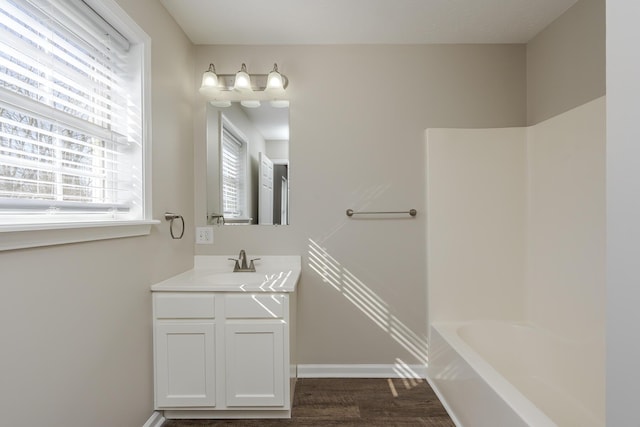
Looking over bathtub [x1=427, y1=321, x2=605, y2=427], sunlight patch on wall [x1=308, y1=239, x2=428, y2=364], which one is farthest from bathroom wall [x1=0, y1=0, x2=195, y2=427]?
bathtub [x1=427, y1=321, x2=605, y2=427]

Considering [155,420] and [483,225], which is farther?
[483,225]

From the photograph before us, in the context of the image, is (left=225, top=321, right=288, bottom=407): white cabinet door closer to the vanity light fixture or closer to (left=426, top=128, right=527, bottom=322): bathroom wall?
(left=426, top=128, right=527, bottom=322): bathroom wall

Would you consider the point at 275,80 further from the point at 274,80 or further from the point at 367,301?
the point at 367,301

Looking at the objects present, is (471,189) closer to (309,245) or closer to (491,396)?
(309,245)

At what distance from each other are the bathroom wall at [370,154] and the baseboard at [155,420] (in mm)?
1078

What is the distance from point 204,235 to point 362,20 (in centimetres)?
179

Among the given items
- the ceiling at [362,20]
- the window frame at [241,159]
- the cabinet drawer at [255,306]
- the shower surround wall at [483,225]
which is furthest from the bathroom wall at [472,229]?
the window frame at [241,159]

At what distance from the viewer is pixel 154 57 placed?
76.4 inches

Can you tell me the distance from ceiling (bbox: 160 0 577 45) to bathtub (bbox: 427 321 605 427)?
6.47 ft

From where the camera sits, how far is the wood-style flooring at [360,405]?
1999mm

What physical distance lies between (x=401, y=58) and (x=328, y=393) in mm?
2353

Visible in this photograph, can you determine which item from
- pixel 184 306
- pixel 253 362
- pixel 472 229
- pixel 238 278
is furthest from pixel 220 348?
pixel 472 229

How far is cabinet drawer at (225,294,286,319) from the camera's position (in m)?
1.92

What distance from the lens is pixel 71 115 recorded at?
137cm
